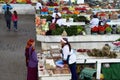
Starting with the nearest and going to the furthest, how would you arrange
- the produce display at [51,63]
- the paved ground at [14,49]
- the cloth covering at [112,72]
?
the produce display at [51,63]
the cloth covering at [112,72]
the paved ground at [14,49]

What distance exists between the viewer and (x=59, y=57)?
1162 centimetres

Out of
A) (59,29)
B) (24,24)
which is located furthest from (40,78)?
(24,24)

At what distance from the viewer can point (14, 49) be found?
51.4 feet

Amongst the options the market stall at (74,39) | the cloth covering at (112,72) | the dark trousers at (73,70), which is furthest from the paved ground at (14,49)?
the cloth covering at (112,72)

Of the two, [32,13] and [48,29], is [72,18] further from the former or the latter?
[32,13]

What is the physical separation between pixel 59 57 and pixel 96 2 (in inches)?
504

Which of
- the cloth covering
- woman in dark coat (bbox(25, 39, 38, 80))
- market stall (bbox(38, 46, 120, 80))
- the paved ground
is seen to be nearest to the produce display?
market stall (bbox(38, 46, 120, 80))

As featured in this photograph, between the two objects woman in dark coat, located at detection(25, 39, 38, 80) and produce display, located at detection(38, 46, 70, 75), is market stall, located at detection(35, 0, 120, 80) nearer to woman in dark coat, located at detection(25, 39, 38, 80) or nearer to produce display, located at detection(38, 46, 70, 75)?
produce display, located at detection(38, 46, 70, 75)

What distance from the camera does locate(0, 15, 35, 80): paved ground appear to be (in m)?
12.7

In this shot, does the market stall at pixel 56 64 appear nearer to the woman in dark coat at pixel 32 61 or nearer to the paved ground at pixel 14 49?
the woman in dark coat at pixel 32 61

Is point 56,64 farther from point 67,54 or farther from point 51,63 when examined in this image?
point 67,54

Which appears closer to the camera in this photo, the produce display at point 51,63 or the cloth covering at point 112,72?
the produce display at point 51,63

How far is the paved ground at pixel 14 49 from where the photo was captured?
499 inches

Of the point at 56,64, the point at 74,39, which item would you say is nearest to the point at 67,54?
the point at 56,64
